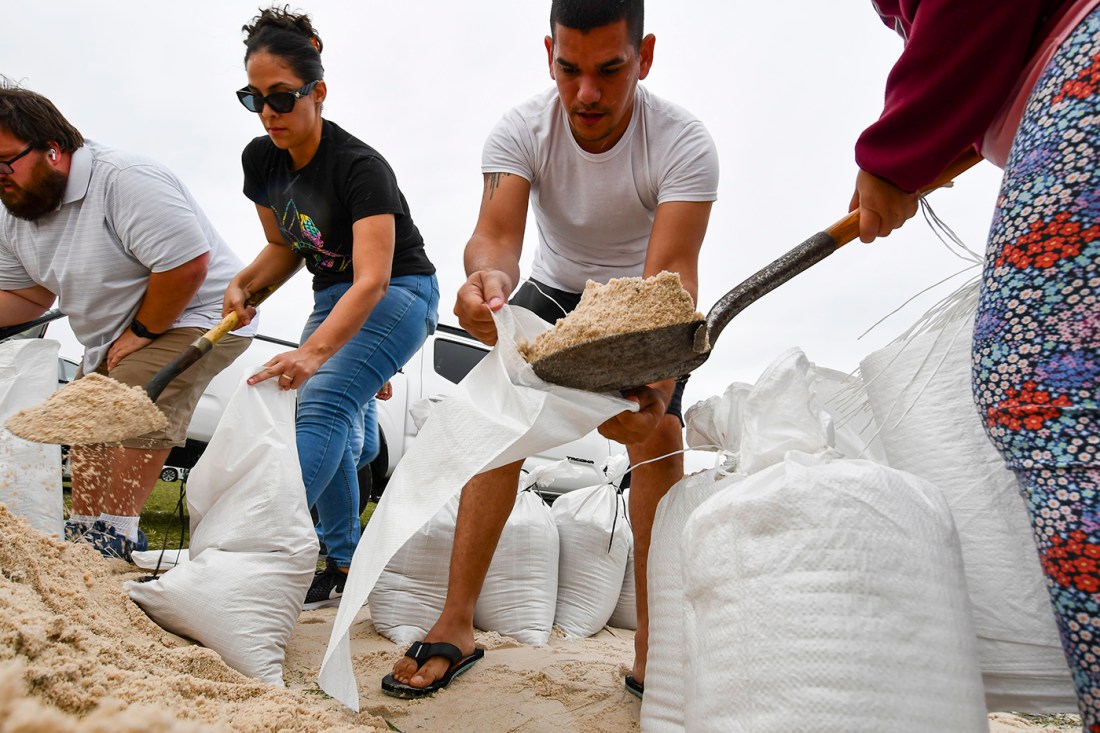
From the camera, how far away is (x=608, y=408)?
1393 millimetres

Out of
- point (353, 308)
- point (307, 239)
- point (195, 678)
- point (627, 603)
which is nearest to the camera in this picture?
point (195, 678)

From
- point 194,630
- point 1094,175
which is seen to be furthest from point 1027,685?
point 194,630

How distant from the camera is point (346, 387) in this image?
2.17m

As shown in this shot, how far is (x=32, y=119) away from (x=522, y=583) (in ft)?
6.80

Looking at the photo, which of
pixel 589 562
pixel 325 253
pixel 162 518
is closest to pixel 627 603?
pixel 589 562

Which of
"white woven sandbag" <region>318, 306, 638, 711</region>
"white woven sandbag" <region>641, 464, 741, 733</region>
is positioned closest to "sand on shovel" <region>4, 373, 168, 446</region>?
"white woven sandbag" <region>318, 306, 638, 711</region>

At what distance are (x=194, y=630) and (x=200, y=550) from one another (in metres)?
0.21

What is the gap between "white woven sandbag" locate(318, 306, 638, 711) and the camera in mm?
1265

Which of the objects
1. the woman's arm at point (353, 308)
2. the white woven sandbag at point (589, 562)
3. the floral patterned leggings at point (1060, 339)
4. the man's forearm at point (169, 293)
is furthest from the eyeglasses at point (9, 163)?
the floral patterned leggings at point (1060, 339)

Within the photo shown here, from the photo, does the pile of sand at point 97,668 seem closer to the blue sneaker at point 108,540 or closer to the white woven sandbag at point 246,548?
the white woven sandbag at point 246,548

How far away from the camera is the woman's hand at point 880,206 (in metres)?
1.22

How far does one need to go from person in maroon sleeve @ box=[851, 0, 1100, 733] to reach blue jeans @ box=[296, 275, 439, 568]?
1.64m

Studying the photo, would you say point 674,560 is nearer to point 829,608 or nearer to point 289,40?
point 829,608

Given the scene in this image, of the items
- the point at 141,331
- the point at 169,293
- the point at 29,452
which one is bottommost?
the point at 29,452
